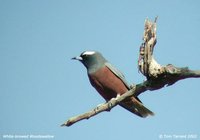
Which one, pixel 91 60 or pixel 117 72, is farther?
pixel 117 72

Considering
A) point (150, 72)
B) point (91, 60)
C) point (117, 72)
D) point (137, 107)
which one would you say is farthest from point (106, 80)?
point (150, 72)

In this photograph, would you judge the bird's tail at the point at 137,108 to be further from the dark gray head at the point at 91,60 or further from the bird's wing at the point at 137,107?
the dark gray head at the point at 91,60

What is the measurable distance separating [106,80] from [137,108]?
0.92 meters

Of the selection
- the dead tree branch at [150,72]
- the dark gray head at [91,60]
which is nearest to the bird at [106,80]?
the dark gray head at [91,60]

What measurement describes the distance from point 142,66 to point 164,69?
33 cm

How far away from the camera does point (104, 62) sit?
334 inches

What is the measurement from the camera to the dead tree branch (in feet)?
16.2

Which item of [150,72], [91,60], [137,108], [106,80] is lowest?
[137,108]

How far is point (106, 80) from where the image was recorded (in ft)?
27.0

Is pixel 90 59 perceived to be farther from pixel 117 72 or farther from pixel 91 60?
pixel 117 72

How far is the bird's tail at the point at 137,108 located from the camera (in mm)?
7953

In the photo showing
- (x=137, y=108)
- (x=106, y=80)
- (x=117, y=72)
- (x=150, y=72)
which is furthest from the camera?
(x=117, y=72)

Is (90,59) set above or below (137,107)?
above

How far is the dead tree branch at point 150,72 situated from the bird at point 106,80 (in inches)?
107
